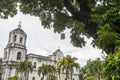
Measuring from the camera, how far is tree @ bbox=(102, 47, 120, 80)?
27.9 ft

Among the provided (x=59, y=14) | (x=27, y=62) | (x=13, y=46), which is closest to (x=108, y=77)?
(x=59, y=14)

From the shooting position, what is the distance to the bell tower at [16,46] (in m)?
60.6

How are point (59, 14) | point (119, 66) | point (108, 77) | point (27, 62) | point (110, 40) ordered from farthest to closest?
point (27, 62) < point (59, 14) < point (110, 40) < point (108, 77) < point (119, 66)

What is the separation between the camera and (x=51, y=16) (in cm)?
1917

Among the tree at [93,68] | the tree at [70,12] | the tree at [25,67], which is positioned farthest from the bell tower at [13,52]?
the tree at [70,12]

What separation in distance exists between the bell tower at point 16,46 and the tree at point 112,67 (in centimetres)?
5272

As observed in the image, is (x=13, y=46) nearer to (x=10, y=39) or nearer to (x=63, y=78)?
(x=10, y=39)

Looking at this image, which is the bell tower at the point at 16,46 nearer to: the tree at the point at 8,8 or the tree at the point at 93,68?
the tree at the point at 93,68

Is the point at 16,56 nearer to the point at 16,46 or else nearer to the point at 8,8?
the point at 16,46

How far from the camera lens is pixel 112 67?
346 inches

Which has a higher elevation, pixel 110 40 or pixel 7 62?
pixel 7 62

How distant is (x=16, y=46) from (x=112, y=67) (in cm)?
5375

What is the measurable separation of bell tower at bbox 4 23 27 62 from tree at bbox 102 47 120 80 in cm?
5272

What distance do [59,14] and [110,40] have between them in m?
8.00
